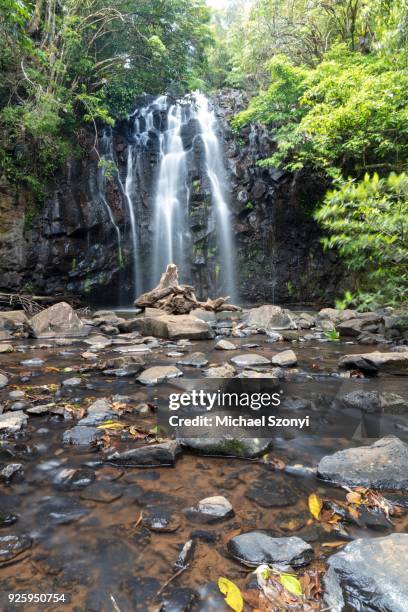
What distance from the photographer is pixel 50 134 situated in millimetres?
13008

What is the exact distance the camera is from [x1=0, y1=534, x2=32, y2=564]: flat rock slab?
1455 mm

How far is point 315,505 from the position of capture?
1.83 meters

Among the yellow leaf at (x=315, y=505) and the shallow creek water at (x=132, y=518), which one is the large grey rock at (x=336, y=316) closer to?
the shallow creek water at (x=132, y=518)

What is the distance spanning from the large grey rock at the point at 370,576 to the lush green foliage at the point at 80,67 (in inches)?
499

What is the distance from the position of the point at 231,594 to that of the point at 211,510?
48cm

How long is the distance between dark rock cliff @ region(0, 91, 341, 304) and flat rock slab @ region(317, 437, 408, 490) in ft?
43.2

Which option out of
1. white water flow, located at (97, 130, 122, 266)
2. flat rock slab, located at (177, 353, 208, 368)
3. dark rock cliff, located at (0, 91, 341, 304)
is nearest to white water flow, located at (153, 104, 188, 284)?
dark rock cliff, located at (0, 91, 341, 304)

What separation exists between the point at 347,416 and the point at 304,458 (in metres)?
0.93

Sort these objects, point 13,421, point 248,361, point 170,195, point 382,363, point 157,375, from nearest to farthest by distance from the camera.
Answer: point 13,421 → point 157,375 → point 382,363 → point 248,361 → point 170,195

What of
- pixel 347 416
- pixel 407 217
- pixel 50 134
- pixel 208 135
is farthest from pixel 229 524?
pixel 208 135

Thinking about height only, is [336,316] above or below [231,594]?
above

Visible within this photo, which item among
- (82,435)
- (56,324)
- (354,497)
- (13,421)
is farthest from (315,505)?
(56,324)

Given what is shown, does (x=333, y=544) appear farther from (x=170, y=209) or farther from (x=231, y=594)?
(x=170, y=209)

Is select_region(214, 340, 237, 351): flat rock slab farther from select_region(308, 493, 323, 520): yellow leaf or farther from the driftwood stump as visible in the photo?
select_region(308, 493, 323, 520): yellow leaf
